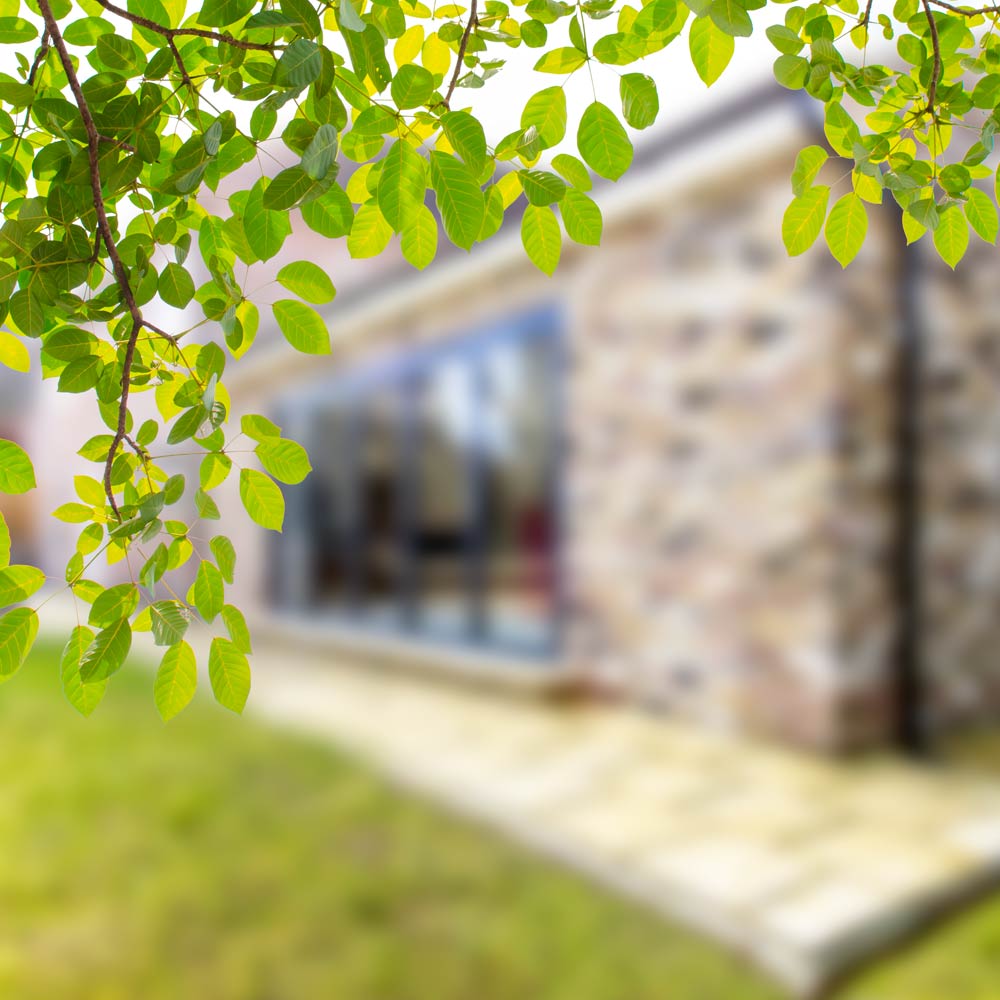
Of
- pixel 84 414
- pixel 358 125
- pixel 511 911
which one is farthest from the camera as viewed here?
pixel 84 414

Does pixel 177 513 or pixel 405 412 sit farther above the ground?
pixel 405 412

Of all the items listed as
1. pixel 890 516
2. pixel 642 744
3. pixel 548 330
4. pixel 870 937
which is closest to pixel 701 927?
pixel 870 937

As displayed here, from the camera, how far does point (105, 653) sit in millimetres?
832

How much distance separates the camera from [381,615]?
29.1ft

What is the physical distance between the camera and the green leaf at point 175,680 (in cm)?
88

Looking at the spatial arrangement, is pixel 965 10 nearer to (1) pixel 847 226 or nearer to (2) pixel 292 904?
(1) pixel 847 226

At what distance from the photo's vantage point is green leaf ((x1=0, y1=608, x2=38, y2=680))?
0.85 meters

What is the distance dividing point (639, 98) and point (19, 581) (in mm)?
742

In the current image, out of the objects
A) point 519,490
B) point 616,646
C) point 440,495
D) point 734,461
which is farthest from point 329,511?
point 734,461

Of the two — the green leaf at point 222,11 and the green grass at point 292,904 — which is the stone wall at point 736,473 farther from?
the green leaf at point 222,11

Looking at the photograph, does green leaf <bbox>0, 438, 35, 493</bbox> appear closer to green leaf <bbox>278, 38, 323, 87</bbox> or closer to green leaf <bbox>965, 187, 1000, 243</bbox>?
green leaf <bbox>278, 38, 323, 87</bbox>

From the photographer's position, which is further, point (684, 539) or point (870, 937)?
point (684, 539)

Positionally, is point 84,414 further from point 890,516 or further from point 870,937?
point 870,937

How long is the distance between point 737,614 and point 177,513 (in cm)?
959
